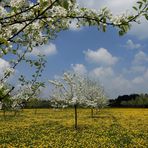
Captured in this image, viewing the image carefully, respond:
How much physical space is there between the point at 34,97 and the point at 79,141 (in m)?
19.4

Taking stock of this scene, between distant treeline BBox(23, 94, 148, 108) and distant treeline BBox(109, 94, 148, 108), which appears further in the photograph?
distant treeline BBox(109, 94, 148, 108)

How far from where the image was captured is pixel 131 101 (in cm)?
11362

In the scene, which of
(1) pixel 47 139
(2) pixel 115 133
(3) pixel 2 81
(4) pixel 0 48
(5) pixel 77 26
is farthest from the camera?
(2) pixel 115 133

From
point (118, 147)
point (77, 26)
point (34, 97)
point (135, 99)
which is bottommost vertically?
point (118, 147)

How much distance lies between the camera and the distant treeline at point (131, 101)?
109750 millimetres

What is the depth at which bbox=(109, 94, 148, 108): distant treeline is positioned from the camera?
360ft

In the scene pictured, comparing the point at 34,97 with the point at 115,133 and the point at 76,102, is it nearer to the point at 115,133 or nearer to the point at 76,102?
the point at 115,133

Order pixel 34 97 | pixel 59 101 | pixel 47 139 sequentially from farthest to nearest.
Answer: pixel 59 101 < pixel 47 139 < pixel 34 97

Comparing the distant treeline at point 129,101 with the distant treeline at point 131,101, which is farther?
the distant treeline at point 131,101

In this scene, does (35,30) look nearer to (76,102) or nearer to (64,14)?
(64,14)

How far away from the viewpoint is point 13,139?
92.0 ft

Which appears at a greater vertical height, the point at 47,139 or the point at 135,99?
the point at 135,99

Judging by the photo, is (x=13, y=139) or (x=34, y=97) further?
(x=13, y=139)

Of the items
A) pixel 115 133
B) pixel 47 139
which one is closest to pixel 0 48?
pixel 47 139
